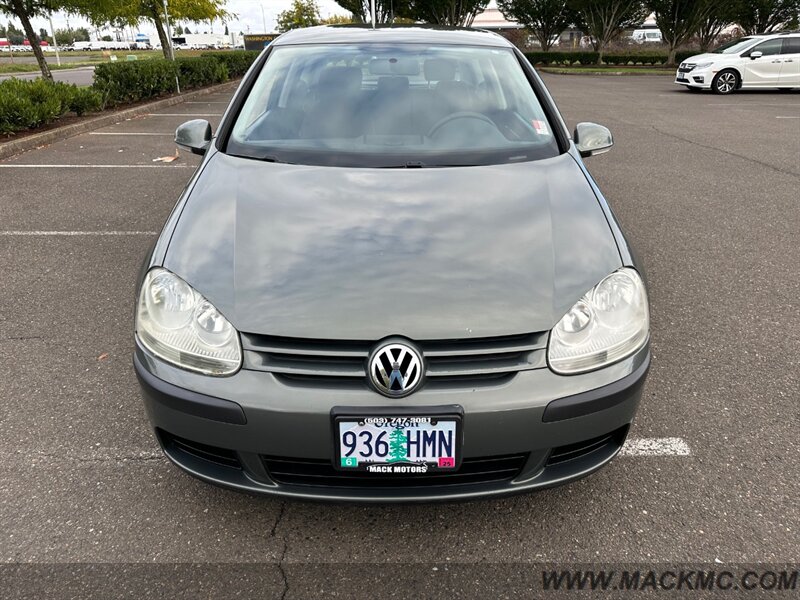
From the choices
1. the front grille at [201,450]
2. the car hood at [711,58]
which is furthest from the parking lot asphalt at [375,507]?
the car hood at [711,58]

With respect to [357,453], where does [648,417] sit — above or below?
below

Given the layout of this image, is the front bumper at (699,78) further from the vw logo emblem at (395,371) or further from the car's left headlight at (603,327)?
the vw logo emblem at (395,371)

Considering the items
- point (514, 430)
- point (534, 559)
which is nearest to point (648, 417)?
point (534, 559)

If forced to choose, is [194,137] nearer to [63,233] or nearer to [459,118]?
[459,118]

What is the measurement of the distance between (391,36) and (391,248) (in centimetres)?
178

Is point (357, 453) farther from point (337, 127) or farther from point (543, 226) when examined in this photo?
point (337, 127)

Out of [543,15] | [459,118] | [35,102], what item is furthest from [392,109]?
[543,15]

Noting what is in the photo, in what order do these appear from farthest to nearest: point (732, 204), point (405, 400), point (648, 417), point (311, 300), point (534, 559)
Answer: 1. point (732, 204)
2. point (648, 417)
3. point (534, 559)
4. point (311, 300)
5. point (405, 400)

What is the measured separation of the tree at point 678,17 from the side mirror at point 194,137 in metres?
31.4

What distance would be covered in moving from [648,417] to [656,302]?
1.29 metres

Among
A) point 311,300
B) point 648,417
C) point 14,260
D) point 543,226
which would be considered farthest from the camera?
point 14,260

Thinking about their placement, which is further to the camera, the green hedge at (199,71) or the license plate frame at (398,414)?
the green hedge at (199,71)

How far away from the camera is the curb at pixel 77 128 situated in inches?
310

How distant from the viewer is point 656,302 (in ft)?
12.2
